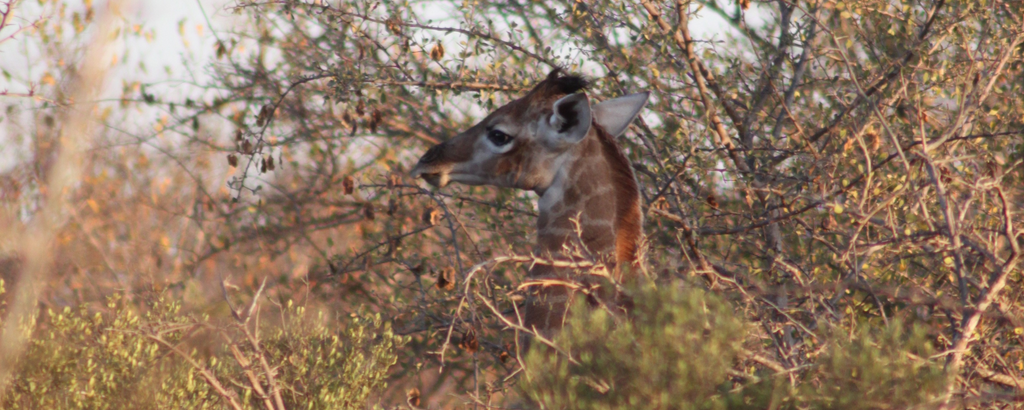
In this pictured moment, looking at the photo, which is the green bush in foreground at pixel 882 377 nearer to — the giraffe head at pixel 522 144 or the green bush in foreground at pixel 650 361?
the green bush in foreground at pixel 650 361

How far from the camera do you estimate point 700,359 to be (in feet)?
8.30

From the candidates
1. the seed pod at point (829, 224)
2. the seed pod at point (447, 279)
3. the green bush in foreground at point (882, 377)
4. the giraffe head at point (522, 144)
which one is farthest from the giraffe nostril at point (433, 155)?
the green bush in foreground at point (882, 377)

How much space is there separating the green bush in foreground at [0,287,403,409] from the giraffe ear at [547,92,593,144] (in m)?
1.22

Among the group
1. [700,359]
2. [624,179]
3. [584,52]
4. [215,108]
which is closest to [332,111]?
[215,108]

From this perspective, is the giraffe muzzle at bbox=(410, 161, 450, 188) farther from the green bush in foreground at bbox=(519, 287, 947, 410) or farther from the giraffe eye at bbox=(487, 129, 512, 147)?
the green bush in foreground at bbox=(519, 287, 947, 410)

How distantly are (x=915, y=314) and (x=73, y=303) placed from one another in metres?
8.98

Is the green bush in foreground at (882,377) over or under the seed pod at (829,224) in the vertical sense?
under

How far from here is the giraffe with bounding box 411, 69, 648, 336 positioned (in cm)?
430

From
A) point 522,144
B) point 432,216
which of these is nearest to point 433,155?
point 432,216

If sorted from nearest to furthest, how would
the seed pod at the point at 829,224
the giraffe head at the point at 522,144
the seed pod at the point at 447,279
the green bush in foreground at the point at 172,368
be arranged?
the green bush in foreground at the point at 172,368 → the seed pod at the point at 447,279 → the seed pod at the point at 829,224 → the giraffe head at the point at 522,144

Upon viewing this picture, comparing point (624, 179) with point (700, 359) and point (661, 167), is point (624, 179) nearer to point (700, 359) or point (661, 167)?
Answer: point (661, 167)

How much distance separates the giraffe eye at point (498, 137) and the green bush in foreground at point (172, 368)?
106 centimetres

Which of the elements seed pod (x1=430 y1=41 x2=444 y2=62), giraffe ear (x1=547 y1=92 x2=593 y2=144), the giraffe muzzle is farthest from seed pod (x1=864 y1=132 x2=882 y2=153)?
seed pod (x1=430 y1=41 x2=444 y2=62)

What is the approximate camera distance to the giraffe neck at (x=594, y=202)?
4320 millimetres
